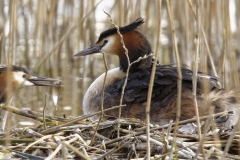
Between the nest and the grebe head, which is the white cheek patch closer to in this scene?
the grebe head

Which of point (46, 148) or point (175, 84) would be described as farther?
point (175, 84)

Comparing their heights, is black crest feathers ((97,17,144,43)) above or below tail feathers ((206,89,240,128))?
above

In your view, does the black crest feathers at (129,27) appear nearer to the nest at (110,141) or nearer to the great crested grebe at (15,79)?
the great crested grebe at (15,79)

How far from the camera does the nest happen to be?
382 cm

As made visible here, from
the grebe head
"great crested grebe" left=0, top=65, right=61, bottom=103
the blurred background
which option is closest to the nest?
"great crested grebe" left=0, top=65, right=61, bottom=103

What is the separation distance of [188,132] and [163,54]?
18.3 feet

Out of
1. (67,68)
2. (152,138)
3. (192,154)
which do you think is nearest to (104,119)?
(152,138)

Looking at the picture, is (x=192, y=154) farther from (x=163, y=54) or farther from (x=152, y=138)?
(x=163, y=54)

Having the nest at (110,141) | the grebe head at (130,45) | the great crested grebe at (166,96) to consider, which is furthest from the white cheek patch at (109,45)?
the nest at (110,141)

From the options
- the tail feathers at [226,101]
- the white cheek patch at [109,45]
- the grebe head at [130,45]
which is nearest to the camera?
the tail feathers at [226,101]

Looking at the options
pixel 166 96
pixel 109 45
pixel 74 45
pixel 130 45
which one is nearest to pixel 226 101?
pixel 166 96

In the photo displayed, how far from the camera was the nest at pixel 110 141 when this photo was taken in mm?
3820

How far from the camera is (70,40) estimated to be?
9.73 m

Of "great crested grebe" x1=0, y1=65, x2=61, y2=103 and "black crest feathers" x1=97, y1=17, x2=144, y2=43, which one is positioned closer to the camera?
"great crested grebe" x1=0, y1=65, x2=61, y2=103
